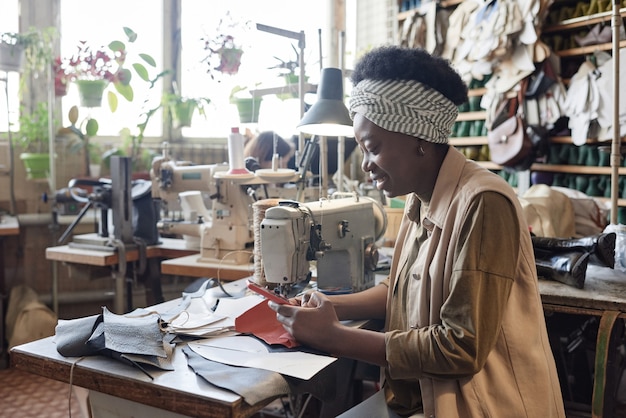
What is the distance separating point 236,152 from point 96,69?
6.76ft

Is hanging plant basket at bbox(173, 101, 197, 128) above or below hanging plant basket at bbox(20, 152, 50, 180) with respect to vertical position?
above

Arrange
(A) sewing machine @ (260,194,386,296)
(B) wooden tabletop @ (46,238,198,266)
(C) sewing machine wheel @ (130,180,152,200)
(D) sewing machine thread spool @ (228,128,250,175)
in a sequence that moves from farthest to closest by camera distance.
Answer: (C) sewing machine wheel @ (130,180,152,200) < (B) wooden tabletop @ (46,238,198,266) < (D) sewing machine thread spool @ (228,128,250,175) < (A) sewing machine @ (260,194,386,296)

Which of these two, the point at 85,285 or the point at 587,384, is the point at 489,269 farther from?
the point at 85,285

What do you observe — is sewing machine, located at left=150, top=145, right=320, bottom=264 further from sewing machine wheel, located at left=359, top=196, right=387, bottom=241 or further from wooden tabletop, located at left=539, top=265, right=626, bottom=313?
wooden tabletop, located at left=539, top=265, right=626, bottom=313

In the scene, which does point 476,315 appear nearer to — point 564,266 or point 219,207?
point 564,266

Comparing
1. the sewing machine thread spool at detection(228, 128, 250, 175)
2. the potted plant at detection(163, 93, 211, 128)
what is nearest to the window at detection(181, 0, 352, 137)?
the potted plant at detection(163, 93, 211, 128)

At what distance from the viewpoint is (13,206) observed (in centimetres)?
409

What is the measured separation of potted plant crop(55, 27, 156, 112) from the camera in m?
3.99

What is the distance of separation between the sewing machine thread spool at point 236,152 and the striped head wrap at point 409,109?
1.07 metres

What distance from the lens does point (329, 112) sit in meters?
2.01

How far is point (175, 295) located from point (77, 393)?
63.6 inches

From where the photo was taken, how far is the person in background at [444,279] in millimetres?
1223

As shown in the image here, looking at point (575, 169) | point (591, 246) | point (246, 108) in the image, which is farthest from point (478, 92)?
point (591, 246)

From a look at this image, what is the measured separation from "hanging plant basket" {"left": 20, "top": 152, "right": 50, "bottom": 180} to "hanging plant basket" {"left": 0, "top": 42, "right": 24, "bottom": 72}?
0.54 m
